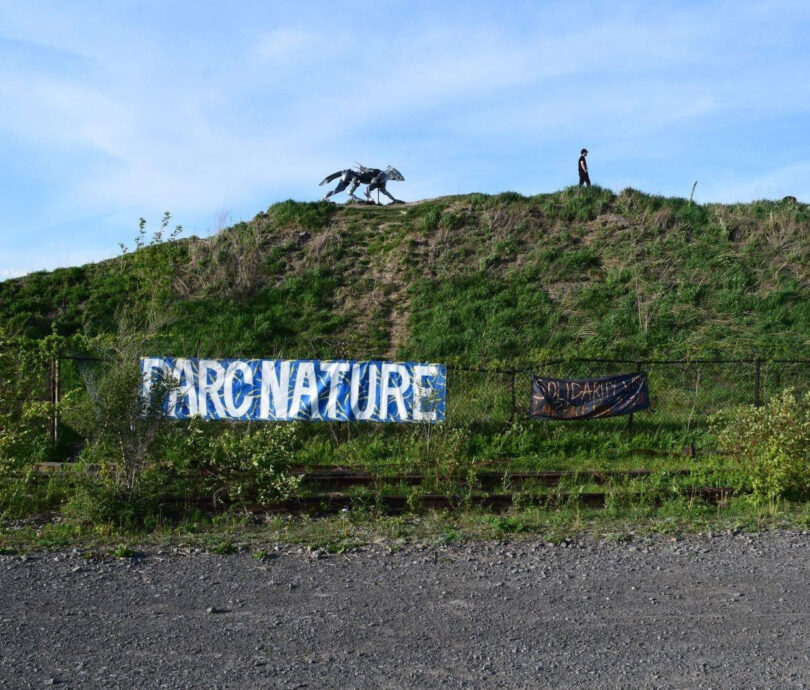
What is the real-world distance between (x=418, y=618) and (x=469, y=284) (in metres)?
18.1

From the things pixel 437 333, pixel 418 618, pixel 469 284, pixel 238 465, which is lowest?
pixel 418 618

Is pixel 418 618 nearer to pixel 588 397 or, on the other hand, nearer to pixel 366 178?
pixel 588 397

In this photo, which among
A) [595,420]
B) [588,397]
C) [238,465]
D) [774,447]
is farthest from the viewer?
[595,420]

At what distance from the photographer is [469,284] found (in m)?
Result: 23.7

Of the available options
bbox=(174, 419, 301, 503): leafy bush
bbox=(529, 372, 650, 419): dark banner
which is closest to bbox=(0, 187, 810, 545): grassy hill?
bbox=(174, 419, 301, 503): leafy bush

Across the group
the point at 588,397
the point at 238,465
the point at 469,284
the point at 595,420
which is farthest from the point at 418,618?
the point at 469,284

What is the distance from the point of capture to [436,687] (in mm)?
4863

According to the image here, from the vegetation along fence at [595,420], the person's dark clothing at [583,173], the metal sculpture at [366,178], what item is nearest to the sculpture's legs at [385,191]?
the metal sculpture at [366,178]

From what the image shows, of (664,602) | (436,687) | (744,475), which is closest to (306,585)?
(436,687)

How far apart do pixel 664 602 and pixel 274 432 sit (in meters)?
6.00

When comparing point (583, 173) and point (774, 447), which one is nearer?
point (774, 447)

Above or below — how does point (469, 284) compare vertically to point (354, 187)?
below

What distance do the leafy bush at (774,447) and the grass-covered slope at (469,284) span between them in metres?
7.01

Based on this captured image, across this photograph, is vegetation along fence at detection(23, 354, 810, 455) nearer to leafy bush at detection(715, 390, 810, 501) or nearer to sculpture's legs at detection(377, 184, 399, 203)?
leafy bush at detection(715, 390, 810, 501)
